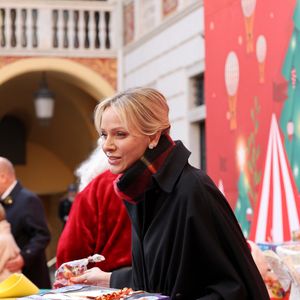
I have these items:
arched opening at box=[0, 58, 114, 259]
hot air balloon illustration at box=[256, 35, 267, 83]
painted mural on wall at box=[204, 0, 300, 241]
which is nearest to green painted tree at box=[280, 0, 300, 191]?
painted mural on wall at box=[204, 0, 300, 241]

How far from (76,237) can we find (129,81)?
31.7 feet

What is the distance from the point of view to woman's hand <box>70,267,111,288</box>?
272 cm

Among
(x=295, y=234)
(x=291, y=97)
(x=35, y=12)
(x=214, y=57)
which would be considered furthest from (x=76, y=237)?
(x=35, y=12)

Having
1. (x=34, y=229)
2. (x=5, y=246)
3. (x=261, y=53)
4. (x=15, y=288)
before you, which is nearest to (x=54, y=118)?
(x=34, y=229)

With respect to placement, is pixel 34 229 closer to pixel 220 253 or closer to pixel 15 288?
pixel 15 288

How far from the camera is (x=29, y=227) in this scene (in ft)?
20.0

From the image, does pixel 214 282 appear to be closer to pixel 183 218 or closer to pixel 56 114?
pixel 183 218

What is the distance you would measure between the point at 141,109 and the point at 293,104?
9.35 feet

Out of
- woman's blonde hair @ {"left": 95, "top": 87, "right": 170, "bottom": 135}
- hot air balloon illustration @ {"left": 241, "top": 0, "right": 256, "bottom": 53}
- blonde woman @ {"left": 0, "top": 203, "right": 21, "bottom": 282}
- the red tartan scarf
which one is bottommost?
blonde woman @ {"left": 0, "top": 203, "right": 21, "bottom": 282}

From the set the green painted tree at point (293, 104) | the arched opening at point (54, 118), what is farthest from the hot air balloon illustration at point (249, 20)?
the arched opening at point (54, 118)

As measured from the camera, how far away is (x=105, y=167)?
166 inches

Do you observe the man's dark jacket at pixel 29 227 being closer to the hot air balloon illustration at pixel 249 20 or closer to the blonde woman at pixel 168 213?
the hot air balloon illustration at pixel 249 20

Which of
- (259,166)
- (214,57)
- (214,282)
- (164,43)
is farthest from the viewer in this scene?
(164,43)

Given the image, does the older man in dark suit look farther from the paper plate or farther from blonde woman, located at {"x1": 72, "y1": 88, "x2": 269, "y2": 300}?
blonde woman, located at {"x1": 72, "y1": 88, "x2": 269, "y2": 300}
